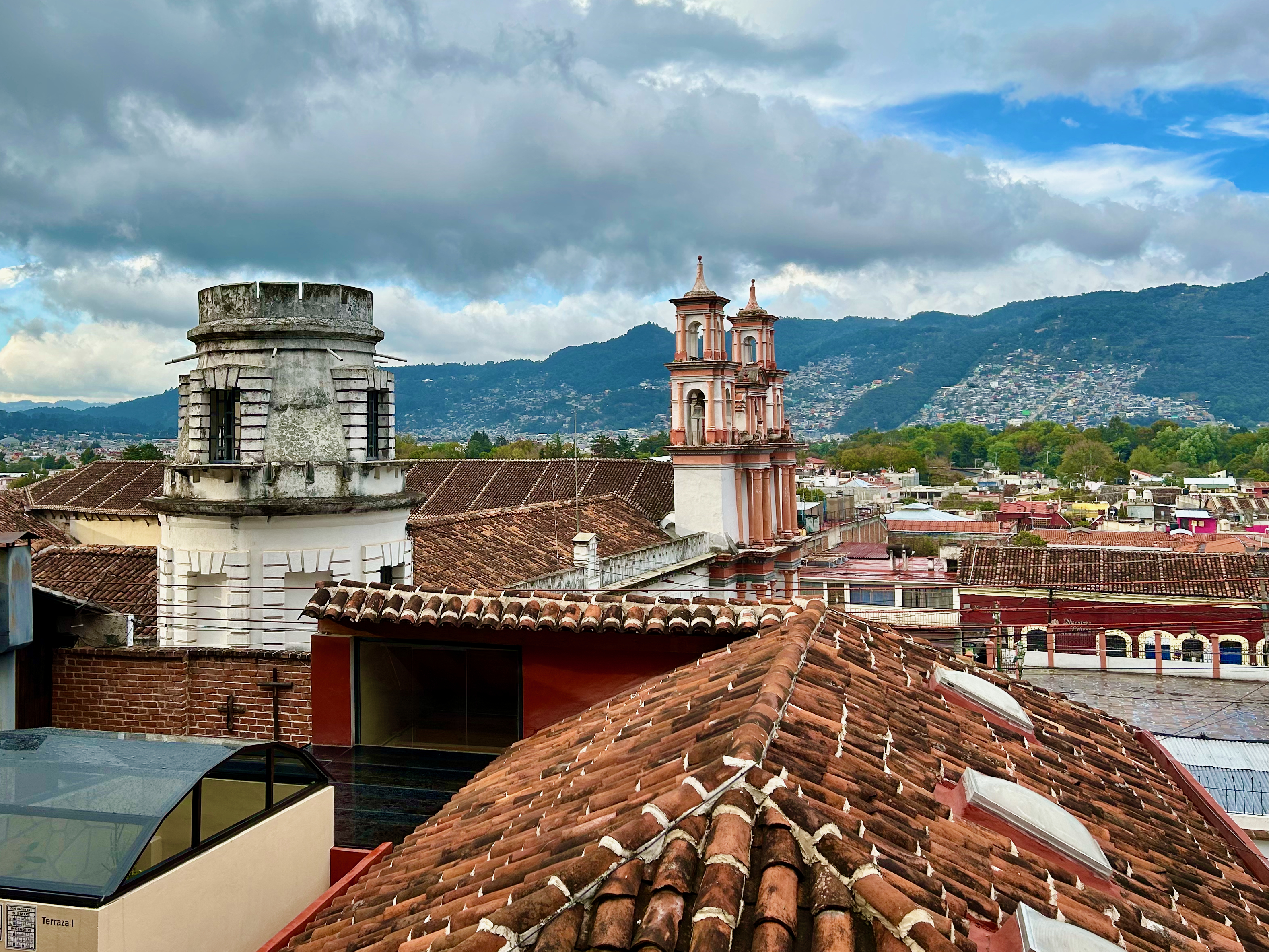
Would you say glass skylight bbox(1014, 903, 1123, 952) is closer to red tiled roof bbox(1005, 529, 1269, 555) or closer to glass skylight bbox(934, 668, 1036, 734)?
glass skylight bbox(934, 668, 1036, 734)

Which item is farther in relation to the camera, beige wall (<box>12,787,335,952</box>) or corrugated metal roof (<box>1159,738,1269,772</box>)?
corrugated metal roof (<box>1159,738,1269,772</box>)

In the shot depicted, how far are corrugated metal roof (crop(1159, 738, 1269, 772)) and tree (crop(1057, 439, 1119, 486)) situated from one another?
4618 inches

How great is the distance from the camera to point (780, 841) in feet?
12.8

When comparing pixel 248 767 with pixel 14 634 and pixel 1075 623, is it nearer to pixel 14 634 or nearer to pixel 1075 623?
pixel 14 634

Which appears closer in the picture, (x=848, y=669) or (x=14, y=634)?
(x=848, y=669)

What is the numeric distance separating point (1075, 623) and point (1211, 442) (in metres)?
143

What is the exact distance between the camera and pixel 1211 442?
160000 millimetres

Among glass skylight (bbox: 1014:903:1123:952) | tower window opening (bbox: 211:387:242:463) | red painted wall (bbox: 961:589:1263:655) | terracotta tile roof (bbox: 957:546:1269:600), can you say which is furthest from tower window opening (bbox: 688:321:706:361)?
glass skylight (bbox: 1014:903:1123:952)

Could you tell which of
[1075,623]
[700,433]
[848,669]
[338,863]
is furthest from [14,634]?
[1075,623]

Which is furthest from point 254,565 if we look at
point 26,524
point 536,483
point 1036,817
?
point 536,483

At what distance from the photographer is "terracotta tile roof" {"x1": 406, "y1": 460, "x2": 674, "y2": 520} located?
38.0 metres

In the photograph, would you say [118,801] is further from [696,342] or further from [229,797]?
[696,342]

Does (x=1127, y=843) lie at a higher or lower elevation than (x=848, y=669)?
lower

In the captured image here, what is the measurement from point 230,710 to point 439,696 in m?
3.80
